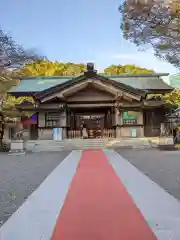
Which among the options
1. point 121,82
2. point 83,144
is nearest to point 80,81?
point 83,144

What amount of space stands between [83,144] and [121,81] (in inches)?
395

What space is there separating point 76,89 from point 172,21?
37.8 feet

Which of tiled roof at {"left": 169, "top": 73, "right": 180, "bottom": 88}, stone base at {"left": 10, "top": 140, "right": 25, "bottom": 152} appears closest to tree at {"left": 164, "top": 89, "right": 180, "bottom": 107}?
stone base at {"left": 10, "top": 140, "right": 25, "bottom": 152}

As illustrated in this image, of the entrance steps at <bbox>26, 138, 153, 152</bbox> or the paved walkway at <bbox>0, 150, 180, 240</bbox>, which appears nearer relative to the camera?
the paved walkway at <bbox>0, 150, 180, 240</bbox>

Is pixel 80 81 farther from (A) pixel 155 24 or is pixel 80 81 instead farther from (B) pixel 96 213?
(B) pixel 96 213

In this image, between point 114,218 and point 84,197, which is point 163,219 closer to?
point 114,218

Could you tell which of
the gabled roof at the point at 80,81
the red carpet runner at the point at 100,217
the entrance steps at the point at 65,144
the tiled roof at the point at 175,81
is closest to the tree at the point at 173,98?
the gabled roof at the point at 80,81

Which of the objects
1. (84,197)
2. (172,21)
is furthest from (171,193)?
(172,21)

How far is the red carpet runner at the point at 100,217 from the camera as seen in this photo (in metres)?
3.21

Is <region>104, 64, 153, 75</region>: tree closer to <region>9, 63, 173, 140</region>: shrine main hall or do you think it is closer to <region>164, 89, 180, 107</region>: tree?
<region>164, 89, 180, 107</region>: tree

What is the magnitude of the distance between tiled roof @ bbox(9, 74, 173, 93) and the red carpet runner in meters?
20.4

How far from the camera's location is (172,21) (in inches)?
483

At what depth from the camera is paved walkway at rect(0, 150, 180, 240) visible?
129 inches

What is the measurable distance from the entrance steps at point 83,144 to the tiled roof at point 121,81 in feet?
22.2
